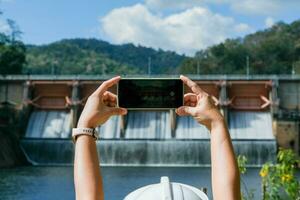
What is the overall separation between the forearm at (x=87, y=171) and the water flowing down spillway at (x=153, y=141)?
3887cm

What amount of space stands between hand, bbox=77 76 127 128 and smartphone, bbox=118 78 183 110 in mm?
49

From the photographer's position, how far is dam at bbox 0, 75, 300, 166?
4231cm

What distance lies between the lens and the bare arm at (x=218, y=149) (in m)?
2.41

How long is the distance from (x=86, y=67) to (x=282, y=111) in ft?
244

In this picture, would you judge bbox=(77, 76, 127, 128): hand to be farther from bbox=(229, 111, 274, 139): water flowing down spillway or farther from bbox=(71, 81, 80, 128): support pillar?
bbox=(71, 81, 80, 128): support pillar

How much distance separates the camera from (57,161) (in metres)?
42.7

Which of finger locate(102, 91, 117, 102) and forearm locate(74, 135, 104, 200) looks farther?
finger locate(102, 91, 117, 102)

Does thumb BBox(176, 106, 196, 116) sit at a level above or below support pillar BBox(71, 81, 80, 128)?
below

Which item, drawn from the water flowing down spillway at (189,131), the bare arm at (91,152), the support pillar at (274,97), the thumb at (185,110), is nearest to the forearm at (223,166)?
the thumb at (185,110)

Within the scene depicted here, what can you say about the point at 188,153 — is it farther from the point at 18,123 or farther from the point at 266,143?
the point at 18,123

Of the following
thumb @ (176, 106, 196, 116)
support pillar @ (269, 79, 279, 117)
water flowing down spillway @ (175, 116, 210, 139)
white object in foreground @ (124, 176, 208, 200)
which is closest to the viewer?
white object in foreground @ (124, 176, 208, 200)

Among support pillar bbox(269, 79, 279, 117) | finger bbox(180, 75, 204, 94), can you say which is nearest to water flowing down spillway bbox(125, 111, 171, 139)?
support pillar bbox(269, 79, 279, 117)

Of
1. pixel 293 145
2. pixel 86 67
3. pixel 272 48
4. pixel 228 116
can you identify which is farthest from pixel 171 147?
pixel 86 67

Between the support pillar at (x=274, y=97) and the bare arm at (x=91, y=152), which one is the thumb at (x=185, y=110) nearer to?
the bare arm at (x=91, y=152)
